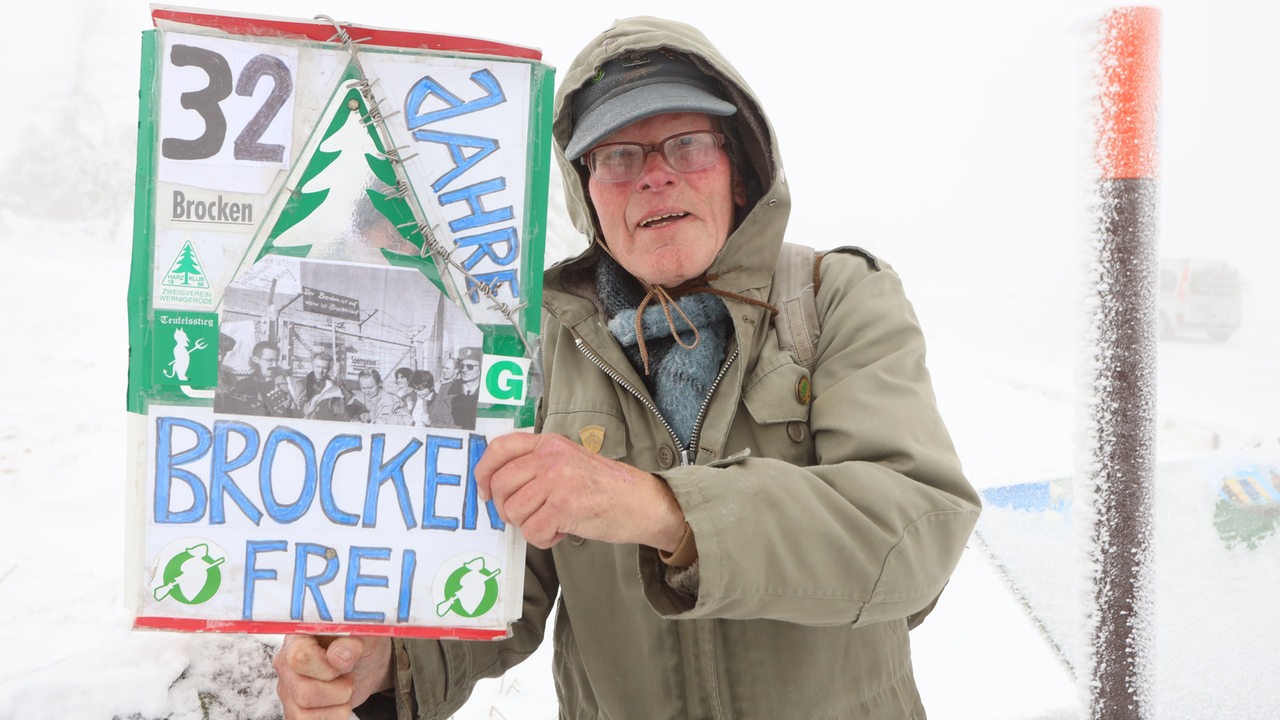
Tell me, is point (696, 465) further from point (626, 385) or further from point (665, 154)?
point (665, 154)

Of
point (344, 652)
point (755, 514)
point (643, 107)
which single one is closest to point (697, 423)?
point (755, 514)

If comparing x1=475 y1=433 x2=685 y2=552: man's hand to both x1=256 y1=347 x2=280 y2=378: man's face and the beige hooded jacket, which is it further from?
x1=256 y1=347 x2=280 y2=378: man's face

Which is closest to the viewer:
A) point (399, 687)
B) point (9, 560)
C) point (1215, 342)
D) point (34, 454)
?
point (399, 687)

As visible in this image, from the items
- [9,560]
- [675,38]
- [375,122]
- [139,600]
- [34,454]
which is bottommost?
[9,560]

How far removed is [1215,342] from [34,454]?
19.0 meters

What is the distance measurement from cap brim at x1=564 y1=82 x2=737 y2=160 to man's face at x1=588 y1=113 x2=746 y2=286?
0.05 metres

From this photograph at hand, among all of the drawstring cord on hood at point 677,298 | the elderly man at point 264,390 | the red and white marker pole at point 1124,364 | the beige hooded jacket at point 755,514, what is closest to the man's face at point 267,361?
the elderly man at point 264,390

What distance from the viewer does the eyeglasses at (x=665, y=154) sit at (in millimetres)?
1630

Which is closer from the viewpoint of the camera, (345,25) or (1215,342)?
(345,25)

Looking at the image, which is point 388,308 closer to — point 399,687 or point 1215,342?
point 399,687

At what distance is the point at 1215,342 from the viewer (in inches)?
621

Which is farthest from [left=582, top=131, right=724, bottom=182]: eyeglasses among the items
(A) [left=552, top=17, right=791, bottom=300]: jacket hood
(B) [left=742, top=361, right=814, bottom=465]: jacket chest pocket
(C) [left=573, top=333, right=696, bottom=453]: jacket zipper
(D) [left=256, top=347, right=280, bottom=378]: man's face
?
(D) [left=256, top=347, right=280, bottom=378]: man's face

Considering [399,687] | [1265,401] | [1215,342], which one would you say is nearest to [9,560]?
[399,687]

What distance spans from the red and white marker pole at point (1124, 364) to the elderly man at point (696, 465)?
1.46ft
